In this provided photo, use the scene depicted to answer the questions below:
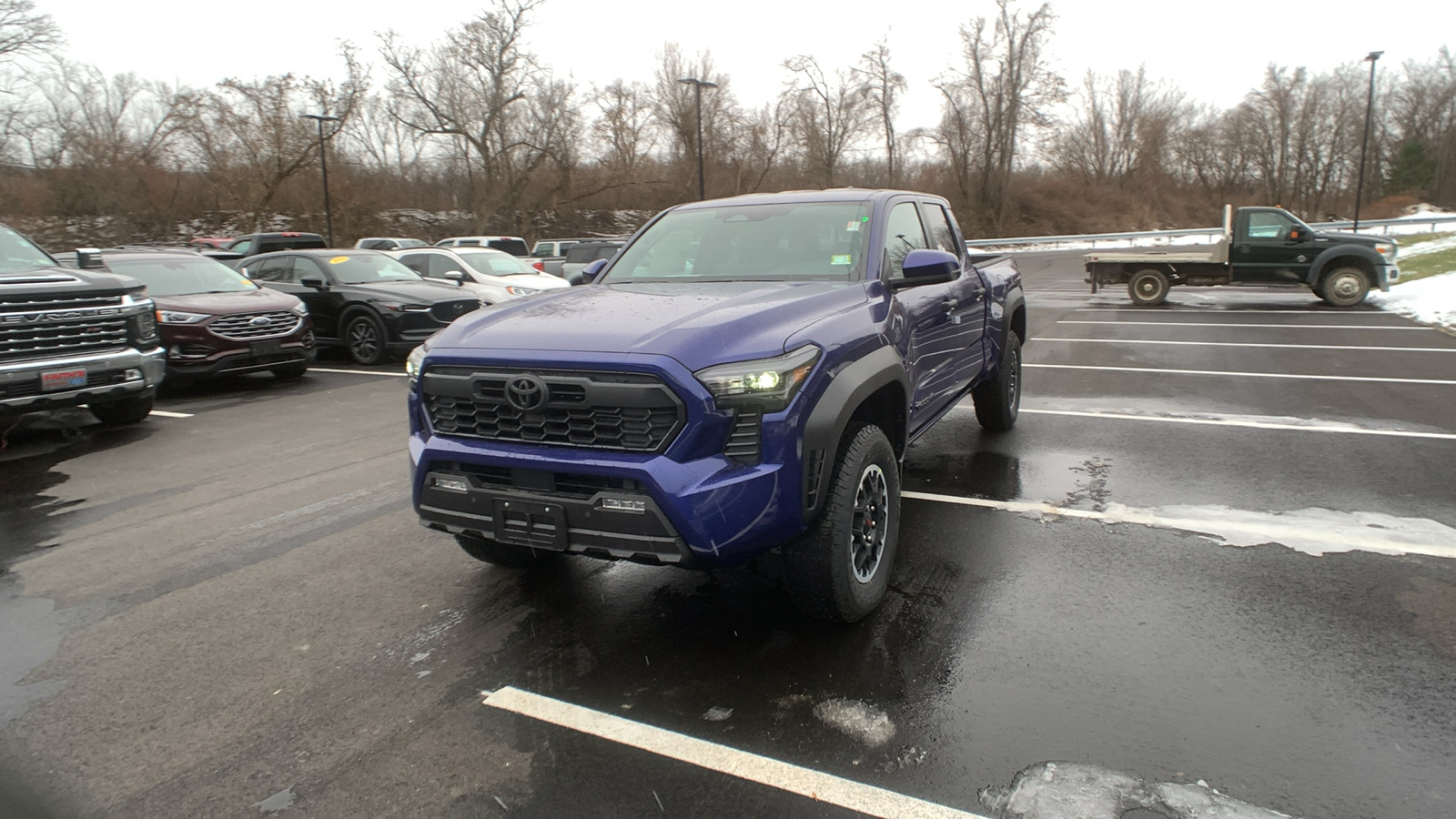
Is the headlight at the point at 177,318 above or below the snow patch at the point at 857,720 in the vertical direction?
above

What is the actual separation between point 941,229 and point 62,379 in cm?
720

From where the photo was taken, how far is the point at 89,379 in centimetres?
753

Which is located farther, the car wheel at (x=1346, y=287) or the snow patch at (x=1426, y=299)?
the car wheel at (x=1346, y=287)

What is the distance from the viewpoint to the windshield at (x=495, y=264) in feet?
56.3

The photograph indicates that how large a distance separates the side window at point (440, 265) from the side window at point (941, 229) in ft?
39.6

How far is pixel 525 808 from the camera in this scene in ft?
8.56

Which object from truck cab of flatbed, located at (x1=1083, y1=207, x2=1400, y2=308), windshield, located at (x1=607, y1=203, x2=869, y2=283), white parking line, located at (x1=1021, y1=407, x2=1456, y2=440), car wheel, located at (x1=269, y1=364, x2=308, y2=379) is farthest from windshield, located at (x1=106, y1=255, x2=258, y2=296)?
truck cab of flatbed, located at (x1=1083, y1=207, x2=1400, y2=308)

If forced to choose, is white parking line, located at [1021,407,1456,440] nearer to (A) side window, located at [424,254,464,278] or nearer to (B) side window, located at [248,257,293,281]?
(B) side window, located at [248,257,293,281]

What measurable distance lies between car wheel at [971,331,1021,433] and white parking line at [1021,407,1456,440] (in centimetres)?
85

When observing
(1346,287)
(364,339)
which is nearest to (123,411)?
(364,339)

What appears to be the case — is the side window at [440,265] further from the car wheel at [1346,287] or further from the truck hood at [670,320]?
the car wheel at [1346,287]

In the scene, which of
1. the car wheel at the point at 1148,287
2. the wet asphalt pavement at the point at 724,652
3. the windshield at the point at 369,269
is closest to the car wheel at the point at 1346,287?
the car wheel at the point at 1148,287

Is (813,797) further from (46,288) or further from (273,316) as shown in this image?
(273,316)

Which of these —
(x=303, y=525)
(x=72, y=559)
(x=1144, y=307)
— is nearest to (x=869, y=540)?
(x=303, y=525)
